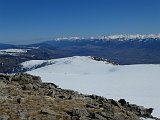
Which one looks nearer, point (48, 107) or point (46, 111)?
point (46, 111)

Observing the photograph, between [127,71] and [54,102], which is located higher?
[54,102]

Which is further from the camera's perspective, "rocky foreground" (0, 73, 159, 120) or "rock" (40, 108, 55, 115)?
"rock" (40, 108, 55, 115)

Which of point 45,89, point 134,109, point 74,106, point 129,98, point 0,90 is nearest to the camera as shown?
point 74,106

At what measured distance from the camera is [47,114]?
25.6 metres

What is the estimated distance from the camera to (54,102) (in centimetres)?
2986

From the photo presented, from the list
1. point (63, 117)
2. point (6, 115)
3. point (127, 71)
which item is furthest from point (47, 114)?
point (127, 71)

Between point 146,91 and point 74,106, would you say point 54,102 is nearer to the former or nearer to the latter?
point 74,106

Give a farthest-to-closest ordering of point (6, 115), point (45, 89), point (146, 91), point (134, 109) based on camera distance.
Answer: point (146, 91) → point (45, 89) → point (134, 109) → point (6, 115)

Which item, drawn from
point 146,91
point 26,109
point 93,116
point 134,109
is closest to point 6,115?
point 26,109

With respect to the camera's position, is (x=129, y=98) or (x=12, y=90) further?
(x=129, y=98)

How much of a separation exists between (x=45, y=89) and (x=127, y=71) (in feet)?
256

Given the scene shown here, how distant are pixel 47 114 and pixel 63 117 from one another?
1.15 metres

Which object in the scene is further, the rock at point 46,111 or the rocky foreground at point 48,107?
the rock at point 46,111

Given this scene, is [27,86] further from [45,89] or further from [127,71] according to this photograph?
[127,71]
